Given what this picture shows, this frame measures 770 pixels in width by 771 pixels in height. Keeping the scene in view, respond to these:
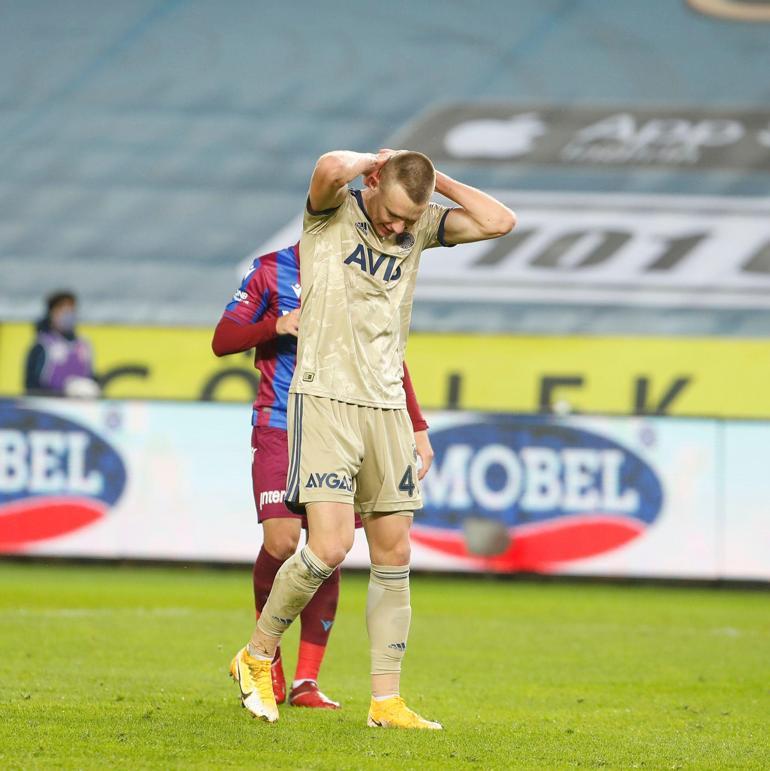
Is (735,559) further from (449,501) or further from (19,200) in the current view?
(19,200)

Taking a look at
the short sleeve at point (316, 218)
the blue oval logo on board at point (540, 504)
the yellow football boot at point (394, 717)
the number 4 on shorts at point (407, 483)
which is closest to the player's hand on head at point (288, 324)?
the short sleeve at point (316, 218)

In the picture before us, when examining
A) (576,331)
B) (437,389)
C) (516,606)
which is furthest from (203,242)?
(516,606)

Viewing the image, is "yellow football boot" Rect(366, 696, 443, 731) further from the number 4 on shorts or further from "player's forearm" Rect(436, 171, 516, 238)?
"player's forearm" Rect(436, 171, 516, 238)

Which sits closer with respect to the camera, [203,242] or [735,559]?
[735,559]

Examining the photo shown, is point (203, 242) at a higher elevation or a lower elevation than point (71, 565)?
higher

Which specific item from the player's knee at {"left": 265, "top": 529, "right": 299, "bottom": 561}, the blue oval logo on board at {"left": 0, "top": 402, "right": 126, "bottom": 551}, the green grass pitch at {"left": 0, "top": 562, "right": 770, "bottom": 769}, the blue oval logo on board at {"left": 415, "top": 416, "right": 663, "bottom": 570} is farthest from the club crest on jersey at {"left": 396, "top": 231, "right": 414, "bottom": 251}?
the blue oval logo on board at {"left": 0, "top": 402, "right": 126, "bottom": 551}

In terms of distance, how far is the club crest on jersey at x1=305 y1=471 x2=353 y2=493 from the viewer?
511 centimetres

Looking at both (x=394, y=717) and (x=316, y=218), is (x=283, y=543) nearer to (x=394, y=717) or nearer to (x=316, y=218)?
(x=394, y=717)

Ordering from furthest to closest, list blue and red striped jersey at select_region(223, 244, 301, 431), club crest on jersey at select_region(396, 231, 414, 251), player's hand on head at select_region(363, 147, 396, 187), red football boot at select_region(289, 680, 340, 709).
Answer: blue and red striped jersey at select_region(223, 244, 301, 431) < red football boot at select_region(289, 680, 340, 709) < club crest on jersey at select_region(396, 231, 414, 251) < player's hand on head at select_region(363, 147, 396, 187)

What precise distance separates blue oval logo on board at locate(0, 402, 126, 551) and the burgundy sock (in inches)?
232

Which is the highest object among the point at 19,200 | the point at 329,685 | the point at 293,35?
the point at 293,35

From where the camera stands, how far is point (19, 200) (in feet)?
58.1

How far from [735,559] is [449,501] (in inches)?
89.8

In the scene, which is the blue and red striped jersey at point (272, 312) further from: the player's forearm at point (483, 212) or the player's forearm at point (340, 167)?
the player's forearm at point (340, 167)
